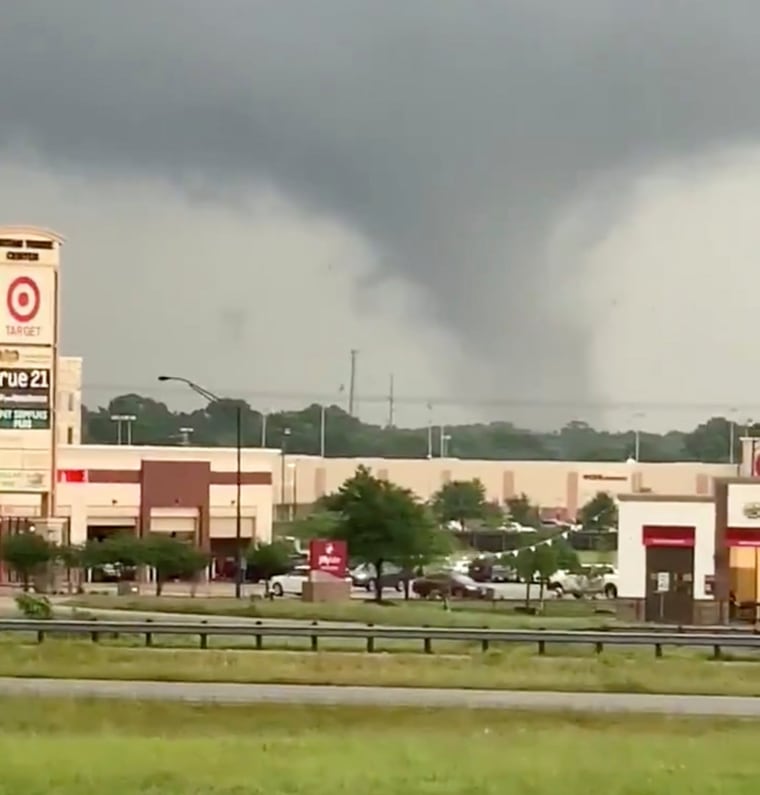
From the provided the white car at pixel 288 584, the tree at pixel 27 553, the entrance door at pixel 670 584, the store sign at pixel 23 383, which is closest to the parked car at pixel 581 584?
the entrance door at pixel 670 584

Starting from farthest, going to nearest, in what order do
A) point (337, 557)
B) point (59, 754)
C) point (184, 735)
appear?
point (337, 557) < point (184, 735) < point (59, 754)

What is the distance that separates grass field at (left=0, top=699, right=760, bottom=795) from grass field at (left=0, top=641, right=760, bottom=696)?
531 centimetres

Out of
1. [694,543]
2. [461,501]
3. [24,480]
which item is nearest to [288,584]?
[24,480]

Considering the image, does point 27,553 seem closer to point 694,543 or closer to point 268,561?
point 268,561

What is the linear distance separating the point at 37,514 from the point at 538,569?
23482 millimetres

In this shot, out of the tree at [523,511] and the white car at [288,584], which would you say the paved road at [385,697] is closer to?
the white car at [288,584]

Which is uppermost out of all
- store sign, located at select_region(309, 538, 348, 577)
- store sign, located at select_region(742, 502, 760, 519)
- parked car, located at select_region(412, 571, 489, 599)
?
store sign, located at select_region(742, 502, 760, 519)

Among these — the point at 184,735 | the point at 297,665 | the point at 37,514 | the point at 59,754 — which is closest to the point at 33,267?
the point at 37,514

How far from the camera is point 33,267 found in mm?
73875

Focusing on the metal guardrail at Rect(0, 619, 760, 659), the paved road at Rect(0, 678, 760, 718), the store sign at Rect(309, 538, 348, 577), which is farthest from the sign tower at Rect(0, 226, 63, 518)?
the paved road at Rect(0, 678, 760, 718)

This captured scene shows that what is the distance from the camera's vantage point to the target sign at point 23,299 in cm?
7331

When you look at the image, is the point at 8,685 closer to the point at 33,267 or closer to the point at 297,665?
the point at 297,665

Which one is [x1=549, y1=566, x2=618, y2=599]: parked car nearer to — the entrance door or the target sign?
the entrance door

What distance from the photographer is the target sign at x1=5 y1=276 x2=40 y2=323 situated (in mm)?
73312
